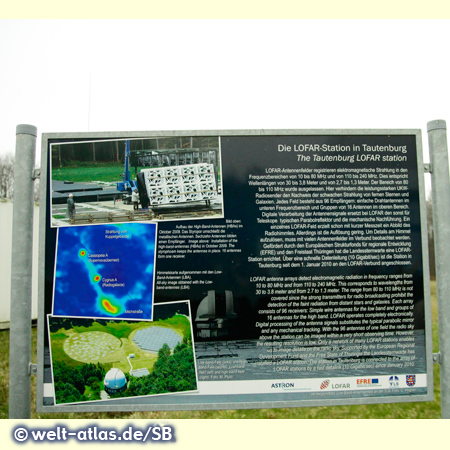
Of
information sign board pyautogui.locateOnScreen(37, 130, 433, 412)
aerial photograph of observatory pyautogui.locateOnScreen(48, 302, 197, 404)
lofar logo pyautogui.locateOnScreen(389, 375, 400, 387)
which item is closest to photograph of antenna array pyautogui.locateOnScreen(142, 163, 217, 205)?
information sign board pyautogui.locateOnScreen(37, 130, 433, 412)

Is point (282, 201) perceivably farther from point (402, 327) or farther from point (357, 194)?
point (402, 327)

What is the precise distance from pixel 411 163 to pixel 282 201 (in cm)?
121

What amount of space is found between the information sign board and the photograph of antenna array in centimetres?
1

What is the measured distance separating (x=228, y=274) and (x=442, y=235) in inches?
74.3

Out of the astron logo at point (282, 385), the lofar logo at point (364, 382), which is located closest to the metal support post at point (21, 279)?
the astron logo at point (282, 385)

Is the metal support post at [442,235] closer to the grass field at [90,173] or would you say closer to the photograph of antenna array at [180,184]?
the photograph of antenna array at [180,184]

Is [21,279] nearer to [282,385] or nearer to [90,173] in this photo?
[90,173]

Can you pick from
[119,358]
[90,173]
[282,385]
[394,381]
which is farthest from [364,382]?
[90,173]

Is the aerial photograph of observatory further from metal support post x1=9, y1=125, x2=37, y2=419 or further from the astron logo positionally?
the astron logo

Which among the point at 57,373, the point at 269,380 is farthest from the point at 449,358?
the point at 57,373

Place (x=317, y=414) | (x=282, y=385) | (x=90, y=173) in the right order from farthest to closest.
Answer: (x=317, y=414) → (x=90, y=173) → (x=282, y=385)

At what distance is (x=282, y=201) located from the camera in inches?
125

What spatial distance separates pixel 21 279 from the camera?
10.2 ft

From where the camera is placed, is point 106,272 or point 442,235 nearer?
point 106,272
